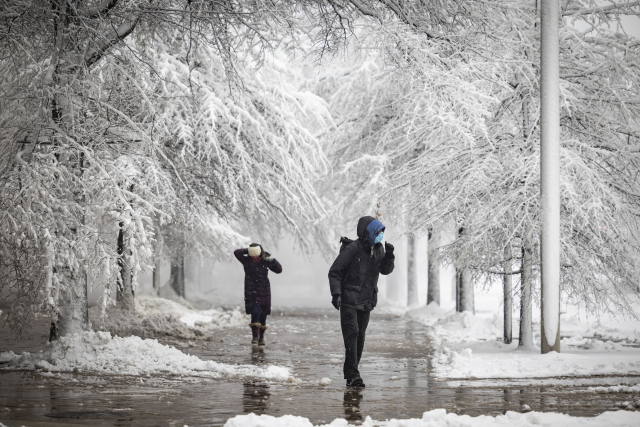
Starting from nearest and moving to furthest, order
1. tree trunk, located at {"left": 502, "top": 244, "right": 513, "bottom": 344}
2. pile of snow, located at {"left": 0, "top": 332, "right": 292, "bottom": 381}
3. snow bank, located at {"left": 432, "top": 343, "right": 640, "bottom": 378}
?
snow bank, located at {"left": 432, "top": 343, "right": 640, "bottom": 378} → pile of snow, located at {"left": 0, "top": 332, "right": 292, "bottom": 381} → tree trunk, located at {"left": 502, "top": 244, "right": 513, "bottom": 344}

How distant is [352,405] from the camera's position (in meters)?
6.95

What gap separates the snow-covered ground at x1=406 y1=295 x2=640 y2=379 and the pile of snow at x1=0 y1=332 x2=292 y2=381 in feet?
8.05

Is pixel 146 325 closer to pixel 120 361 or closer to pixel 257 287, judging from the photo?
pixel 257 287

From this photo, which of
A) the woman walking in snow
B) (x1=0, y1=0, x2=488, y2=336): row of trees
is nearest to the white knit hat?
the woman walking in snow

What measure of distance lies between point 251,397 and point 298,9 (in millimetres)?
5346

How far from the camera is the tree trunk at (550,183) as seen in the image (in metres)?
9.69

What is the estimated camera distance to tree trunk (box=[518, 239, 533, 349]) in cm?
1144

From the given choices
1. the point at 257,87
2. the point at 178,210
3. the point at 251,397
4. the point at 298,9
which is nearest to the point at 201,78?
the point at 257,87

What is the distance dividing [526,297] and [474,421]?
6.16m

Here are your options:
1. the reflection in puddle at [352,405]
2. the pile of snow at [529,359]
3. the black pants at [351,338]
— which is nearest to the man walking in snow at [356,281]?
the black pants at [351,338]

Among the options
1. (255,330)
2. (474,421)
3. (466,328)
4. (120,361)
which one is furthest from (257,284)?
(474,421)

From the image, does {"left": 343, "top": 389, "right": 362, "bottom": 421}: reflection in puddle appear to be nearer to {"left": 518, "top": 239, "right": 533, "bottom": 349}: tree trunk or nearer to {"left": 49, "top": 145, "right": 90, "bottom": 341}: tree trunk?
{"left": 518, "top": 239, "right": 533, "bottom": 349}: tree trunk

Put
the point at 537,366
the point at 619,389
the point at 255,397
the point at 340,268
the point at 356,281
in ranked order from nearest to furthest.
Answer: the point at 255,397 → the point at 619,389 → the point at 340,268 → the point at 356,281 → the point at 537,366

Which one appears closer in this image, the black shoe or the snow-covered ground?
the black shoe
